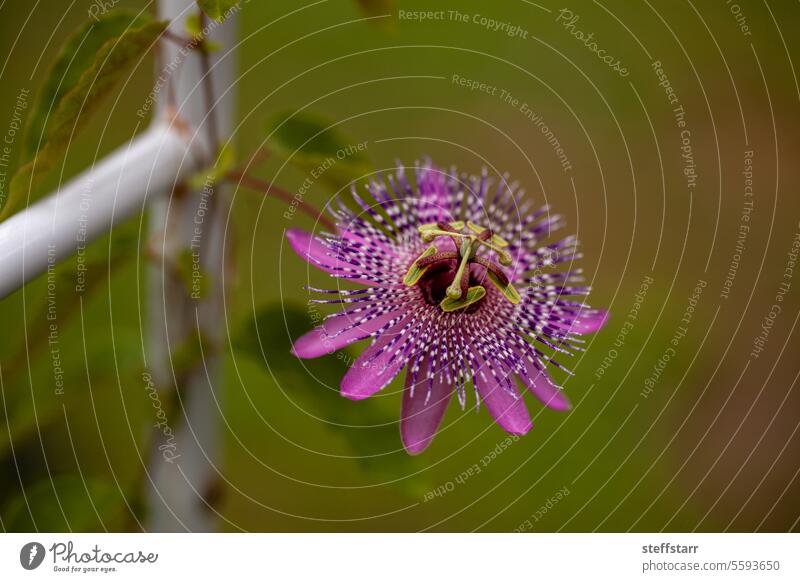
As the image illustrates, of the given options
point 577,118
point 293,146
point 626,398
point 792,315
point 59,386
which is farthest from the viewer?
point 577,118

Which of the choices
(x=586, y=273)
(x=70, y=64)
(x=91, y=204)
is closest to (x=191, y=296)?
(x=91, y=204)

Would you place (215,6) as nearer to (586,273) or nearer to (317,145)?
(317,145)
